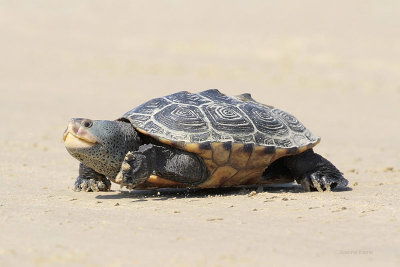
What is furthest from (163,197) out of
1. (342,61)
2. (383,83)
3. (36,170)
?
(342,61)

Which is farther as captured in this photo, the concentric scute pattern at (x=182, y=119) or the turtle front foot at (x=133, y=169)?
the concentric scute pattern at (x=182, y=119)

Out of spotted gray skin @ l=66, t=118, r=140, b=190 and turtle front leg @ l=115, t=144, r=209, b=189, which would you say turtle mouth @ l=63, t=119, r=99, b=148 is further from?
turtle front leg @ l=115, t=144, r=209, b=189

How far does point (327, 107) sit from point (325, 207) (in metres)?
11.7

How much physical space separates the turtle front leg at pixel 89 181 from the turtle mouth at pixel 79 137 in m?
0.85

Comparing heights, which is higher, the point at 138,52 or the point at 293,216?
the point at 138,52

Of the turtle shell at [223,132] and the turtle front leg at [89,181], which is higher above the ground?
the turtle shell at [223,132]

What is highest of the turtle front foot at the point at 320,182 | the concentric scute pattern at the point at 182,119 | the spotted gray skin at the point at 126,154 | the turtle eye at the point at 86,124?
the concentric scute pattern at the point at 182,119

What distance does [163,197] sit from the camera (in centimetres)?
621

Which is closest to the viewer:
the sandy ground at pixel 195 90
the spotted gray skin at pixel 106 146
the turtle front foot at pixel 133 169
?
the sandy ground at pixel 195 90

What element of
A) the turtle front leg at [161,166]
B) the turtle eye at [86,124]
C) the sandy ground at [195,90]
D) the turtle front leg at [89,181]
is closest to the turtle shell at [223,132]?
the turtle front leg at [161,166]

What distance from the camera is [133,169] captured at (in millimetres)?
5832

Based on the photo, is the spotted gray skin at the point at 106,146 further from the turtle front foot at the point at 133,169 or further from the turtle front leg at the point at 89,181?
the turtle front leg at the point at 89,181

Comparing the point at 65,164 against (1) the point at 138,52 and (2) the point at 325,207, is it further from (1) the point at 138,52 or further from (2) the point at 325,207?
(1) the point at 138,52

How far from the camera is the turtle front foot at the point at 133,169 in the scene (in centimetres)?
581
